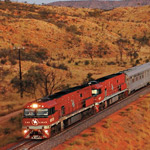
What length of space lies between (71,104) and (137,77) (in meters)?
17.3

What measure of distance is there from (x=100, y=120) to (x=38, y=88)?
2267 cm

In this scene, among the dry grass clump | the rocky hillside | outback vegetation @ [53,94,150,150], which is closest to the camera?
outback vegetation @ [53,94,150,150]

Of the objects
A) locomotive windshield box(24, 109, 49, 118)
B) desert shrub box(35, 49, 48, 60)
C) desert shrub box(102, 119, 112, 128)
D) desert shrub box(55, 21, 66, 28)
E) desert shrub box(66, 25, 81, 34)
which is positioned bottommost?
desert shrub box(102, 119, 112, 128)

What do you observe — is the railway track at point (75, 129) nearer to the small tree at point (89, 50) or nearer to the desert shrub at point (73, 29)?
the small tree at point (89, 50)

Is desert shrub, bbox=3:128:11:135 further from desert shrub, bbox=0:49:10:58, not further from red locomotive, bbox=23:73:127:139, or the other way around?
desert shrub, bbox=0:49:10:58

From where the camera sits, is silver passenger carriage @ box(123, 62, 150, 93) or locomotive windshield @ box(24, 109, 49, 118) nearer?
locomotive windshield @ box(24, 109, 49, 118)

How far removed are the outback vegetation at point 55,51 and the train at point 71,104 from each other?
668cm

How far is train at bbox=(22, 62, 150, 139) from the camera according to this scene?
1956cm

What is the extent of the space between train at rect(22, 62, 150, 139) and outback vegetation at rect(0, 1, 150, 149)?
21.9 feet

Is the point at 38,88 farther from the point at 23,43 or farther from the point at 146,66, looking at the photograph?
the point at 23,43

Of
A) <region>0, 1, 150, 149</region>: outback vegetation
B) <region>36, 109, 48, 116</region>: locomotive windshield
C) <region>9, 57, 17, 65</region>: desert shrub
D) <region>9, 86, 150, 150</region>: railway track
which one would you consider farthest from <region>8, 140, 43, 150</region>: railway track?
<region>9, 57, 17, 65</region>: desert shrub

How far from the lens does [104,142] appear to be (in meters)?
20.1

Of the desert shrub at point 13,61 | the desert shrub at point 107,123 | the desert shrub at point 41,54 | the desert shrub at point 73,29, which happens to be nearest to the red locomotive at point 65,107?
the desert shrub at point 107,123

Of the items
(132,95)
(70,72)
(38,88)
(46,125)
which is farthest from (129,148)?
(70,72)
